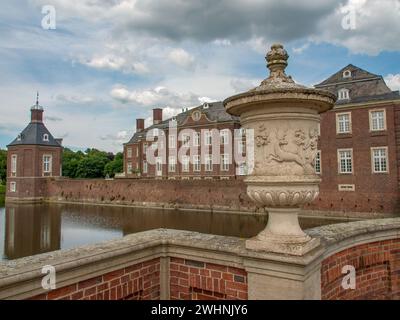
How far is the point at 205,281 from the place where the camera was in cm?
280

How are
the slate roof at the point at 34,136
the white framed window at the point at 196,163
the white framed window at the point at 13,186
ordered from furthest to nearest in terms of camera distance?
the white framed window at the point at 13,186, the slate roof at the point at 34,136, the white framed window at the point at 196,163

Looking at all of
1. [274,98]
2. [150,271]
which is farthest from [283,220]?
[150,271]

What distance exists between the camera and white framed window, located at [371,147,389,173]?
20.8 metres

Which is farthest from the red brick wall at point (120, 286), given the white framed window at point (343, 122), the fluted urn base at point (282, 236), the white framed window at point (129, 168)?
the white framed window at point (129, 168)

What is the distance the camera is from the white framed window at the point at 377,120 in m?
20.8

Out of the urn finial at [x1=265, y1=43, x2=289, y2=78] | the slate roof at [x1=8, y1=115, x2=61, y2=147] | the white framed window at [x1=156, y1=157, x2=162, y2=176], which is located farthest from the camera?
the slate roof at [x1=8, y1=115, x2=61, y2=147]

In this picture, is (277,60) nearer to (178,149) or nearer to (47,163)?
(178,149)

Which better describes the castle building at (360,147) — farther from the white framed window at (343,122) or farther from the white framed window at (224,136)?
the white framed window at (224,136)

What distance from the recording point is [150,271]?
113 inches

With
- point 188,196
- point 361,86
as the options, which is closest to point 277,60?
point 361,86

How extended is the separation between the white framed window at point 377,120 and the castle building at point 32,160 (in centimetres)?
3511

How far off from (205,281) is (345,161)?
2194 cm

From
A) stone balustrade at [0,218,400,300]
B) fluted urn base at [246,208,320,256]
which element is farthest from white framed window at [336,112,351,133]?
fluted urn base at [246,208,320,256]

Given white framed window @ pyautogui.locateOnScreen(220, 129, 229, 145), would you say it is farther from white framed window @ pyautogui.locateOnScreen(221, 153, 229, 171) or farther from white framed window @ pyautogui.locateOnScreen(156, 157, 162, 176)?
white framed window @ pyautogui.locateOnScreen(156, 157, 162, 176)
